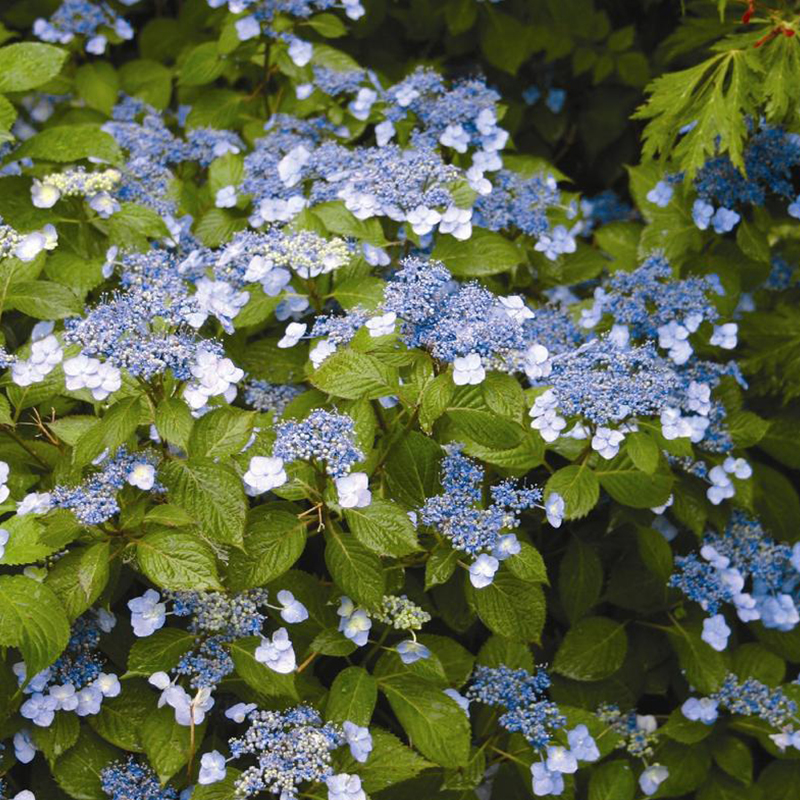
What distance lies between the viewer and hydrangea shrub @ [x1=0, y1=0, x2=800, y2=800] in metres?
1.84

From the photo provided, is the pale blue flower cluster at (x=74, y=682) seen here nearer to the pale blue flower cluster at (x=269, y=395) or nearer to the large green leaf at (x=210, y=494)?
the large green leaf at (x=210, y=494)

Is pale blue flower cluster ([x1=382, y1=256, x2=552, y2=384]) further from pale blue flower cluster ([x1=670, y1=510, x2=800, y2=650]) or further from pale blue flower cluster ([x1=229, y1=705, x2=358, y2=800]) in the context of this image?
pale blue flower cluster ([x1=670, y1=510, x2=800, y2=650])

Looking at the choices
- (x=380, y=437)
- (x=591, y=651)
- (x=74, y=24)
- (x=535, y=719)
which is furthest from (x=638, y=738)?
(x=74, y=24)

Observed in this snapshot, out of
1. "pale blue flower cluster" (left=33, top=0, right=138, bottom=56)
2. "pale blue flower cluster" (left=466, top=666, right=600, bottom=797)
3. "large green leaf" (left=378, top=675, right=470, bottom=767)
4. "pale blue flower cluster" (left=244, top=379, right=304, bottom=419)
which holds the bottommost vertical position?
"pale blue flower cluster" (left=466, top=666, right=600, bottom=797)

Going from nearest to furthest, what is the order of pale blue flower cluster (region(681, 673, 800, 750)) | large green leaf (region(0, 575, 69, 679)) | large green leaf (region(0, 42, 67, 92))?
1. large green leaf (region(0, 575, 69, 679))
2. pale blue flower cluster (region(681, 673, 800, 750))
3. large green leaf (region(0, 42, 67, 92))

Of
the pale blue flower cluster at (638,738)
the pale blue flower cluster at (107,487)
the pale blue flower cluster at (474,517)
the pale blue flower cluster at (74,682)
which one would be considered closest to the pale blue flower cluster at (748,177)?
the pale blue flower cluster at (474,517)

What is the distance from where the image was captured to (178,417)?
183 centimetres

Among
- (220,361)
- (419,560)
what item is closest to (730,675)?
(419,560)

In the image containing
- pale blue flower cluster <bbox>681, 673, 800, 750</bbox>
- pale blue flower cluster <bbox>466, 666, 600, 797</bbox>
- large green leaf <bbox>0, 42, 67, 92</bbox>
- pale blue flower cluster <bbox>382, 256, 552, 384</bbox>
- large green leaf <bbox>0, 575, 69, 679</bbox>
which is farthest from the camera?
large green leaf <bbox>0, 42, 67, 92</bbox>

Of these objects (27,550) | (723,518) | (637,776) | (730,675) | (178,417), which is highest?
(178,417)

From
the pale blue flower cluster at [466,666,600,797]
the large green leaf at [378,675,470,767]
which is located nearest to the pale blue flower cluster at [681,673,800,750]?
the pale blue flower cluster at [466,666,600,797]

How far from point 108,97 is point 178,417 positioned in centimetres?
164

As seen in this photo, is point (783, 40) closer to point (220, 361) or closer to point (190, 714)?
point (220, 361)

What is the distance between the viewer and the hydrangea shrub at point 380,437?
72.6 inches
